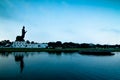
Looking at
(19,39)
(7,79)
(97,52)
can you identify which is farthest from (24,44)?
(7,79)

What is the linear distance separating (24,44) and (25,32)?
1955 cm

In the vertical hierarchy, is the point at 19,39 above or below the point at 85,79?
above

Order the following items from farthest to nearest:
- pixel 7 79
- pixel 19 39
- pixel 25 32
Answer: pixel 19 39
pixel 25 32
pixel 7 79

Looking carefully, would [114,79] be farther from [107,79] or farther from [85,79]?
[85,79]

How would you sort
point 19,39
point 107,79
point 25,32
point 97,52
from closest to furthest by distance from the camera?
1. point 107,79
2. point 97,52
3. point 25,32
4. point 19,39

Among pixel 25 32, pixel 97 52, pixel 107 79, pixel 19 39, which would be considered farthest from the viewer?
pixel 19 39

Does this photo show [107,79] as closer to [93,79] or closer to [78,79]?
[93,79]

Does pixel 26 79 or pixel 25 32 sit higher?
pixel 25 32

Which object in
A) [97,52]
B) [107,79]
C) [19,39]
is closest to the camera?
[107,79]

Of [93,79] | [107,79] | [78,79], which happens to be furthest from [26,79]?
[107,79]

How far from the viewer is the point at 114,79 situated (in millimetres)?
27906

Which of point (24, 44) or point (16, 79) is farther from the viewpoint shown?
point (24, 44)

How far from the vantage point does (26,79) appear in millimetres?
26219

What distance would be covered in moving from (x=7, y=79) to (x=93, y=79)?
15501mm
